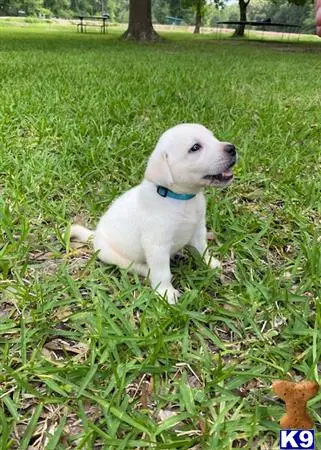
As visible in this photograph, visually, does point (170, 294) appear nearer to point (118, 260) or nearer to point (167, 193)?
point (118, 260)

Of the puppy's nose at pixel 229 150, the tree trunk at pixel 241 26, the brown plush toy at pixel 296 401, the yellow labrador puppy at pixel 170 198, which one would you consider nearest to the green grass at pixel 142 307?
the brown plush toy at pixel 296 401

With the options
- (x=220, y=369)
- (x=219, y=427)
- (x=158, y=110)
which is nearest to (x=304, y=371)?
(x=220, y=369)

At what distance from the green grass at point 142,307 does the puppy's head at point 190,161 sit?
20.2 inches

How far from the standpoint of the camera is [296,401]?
1.60m

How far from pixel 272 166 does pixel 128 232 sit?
1.77 metres

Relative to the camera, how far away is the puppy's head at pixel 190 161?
7.17ft

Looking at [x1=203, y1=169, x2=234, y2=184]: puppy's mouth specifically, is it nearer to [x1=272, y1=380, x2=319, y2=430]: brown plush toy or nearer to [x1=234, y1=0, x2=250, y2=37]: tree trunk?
[x1=272, y1=380, x2=319, y2=430]: brown plush toy

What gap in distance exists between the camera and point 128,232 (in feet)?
7.86

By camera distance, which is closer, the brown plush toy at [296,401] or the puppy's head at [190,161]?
the brown plush toy at [296,401]

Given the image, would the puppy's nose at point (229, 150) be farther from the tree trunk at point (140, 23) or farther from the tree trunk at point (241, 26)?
the tree trunk at point (241, 26)

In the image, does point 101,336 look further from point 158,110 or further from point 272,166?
point 158,110

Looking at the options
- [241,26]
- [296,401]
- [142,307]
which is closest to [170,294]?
[142,307]

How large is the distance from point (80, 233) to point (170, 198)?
2.47 feet

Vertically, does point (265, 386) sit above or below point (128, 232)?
below
